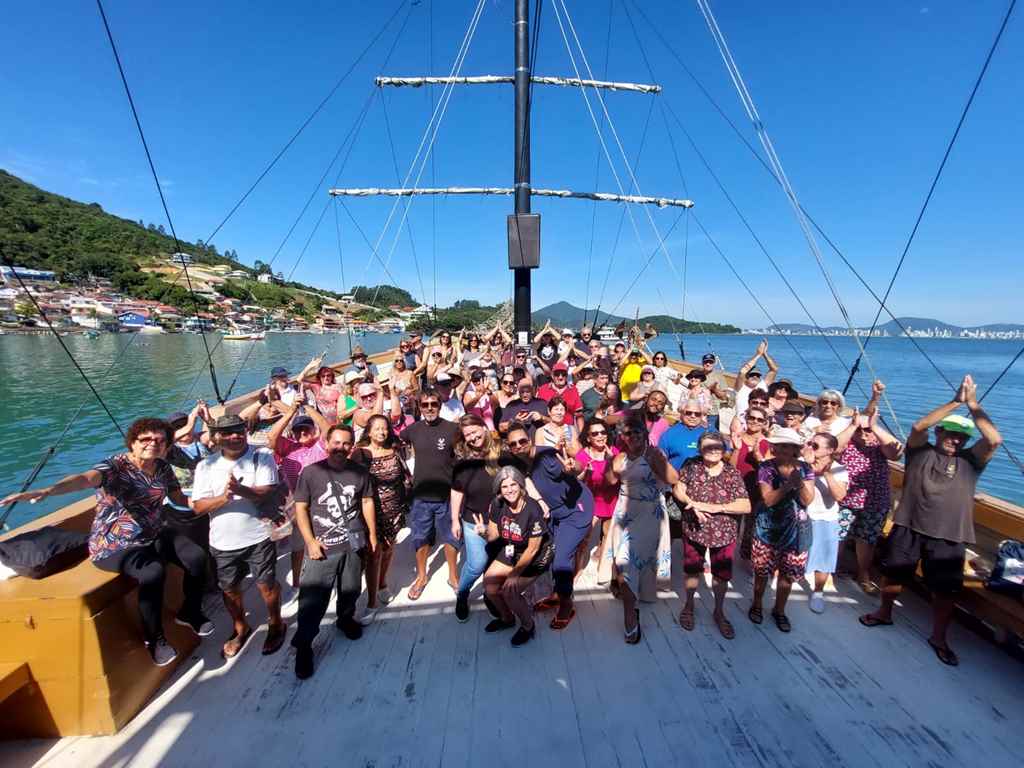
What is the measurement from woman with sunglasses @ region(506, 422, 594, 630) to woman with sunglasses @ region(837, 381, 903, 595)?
78.4 inches

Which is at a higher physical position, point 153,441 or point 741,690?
point 153,441

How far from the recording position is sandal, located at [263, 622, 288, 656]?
8.94ft

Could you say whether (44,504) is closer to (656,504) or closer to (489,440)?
(489,440)

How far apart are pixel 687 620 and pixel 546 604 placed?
1.01m

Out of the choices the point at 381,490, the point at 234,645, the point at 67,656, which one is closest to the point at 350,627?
the point at 234,645

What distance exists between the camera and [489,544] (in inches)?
115

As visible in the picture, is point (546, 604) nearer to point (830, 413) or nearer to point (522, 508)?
point (522, 508)

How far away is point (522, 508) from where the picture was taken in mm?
2637

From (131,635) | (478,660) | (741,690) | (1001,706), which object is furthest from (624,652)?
(131,635)

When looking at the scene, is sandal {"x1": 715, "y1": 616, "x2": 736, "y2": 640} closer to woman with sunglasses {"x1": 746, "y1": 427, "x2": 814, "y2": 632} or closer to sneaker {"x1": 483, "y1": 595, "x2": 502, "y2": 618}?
woman with sunglasses {"x1": 746, "y1": 427, "x2": 814, "y2": 632}

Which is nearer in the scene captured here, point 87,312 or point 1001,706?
point 1001,706

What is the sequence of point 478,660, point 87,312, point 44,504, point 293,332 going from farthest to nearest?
1. point 293,332
2. point 87,312
3. point 44,504
4. point 478,660

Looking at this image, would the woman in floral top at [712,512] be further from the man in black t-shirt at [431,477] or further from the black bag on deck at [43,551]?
the black bag on deck at [43,551]

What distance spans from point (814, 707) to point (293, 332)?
4406 inches
